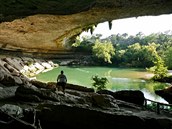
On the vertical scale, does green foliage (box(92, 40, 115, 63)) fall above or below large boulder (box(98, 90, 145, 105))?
above

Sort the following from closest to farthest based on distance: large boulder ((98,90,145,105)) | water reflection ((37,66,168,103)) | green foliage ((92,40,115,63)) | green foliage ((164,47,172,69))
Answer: large boulder ((98,90,145,105))
water reflection ((37,66,168,103))
green foliage ((164,47,172,69))
green foliage ((92,40,115,63))

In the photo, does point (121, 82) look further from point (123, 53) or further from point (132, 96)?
point (123, 53)

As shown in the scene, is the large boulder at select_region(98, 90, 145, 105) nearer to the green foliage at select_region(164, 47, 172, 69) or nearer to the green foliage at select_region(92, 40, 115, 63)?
the green foliage at select_region(164, 47, 172, 69)

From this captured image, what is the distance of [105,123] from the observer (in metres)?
8.50

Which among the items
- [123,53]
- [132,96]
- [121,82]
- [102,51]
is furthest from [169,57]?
[132,96]

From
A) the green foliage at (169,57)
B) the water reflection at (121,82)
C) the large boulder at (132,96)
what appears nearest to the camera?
the large boulder at (132,96)

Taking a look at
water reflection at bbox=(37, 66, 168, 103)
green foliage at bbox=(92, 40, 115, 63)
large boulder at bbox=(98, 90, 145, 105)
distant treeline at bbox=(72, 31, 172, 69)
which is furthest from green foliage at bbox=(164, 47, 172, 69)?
large boulder at bbox=(98, 90, 145, 105)

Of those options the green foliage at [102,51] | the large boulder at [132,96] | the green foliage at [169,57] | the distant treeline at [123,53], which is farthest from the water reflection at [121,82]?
the green foliage at [102,51]

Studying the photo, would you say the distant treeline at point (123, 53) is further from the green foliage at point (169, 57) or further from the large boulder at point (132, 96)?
the large boulder at point (132, 96)

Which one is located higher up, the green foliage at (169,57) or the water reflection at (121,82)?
the green foliage at (169,57)

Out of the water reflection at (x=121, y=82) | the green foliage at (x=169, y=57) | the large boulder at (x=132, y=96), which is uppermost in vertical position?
the green foliage at (x=169, y=57)

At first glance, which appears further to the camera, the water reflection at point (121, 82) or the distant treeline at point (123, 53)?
the distant treeline at point (123, 53)

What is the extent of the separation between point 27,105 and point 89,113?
2.95 metres

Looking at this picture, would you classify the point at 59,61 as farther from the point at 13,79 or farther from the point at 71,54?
the point at 13,79
